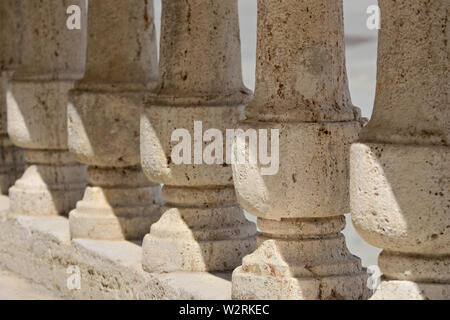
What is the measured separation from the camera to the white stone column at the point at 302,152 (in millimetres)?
5520

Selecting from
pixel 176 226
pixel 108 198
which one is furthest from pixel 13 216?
pixel 176 226

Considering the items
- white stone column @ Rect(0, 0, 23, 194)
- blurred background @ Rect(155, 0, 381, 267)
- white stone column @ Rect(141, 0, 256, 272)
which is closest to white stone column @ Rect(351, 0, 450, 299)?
white stone column @ Rect(141, 0, 256, 272)

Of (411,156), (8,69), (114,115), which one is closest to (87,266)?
(114,115)

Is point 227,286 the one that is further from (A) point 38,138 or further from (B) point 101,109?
(A) point 38,138

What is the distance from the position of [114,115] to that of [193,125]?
1.22m

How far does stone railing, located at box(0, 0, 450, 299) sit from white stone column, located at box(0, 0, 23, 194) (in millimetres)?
11

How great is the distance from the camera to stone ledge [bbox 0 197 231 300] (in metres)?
6.47

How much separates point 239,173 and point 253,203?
15 cm

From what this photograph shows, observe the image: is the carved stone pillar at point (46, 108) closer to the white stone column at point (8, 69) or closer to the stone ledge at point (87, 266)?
the stone ledge at point (87, 266)

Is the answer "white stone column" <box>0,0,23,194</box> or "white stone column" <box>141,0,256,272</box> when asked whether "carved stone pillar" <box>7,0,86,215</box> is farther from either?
"white stone column" <box>141,0,256,272</box>

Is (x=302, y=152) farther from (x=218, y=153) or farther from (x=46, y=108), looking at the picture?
(x=46, y=108)

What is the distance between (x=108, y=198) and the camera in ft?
25.9

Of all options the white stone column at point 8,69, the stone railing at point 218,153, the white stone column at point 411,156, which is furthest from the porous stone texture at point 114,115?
the white stone column at point 411,156

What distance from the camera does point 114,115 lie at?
25.3 feet
